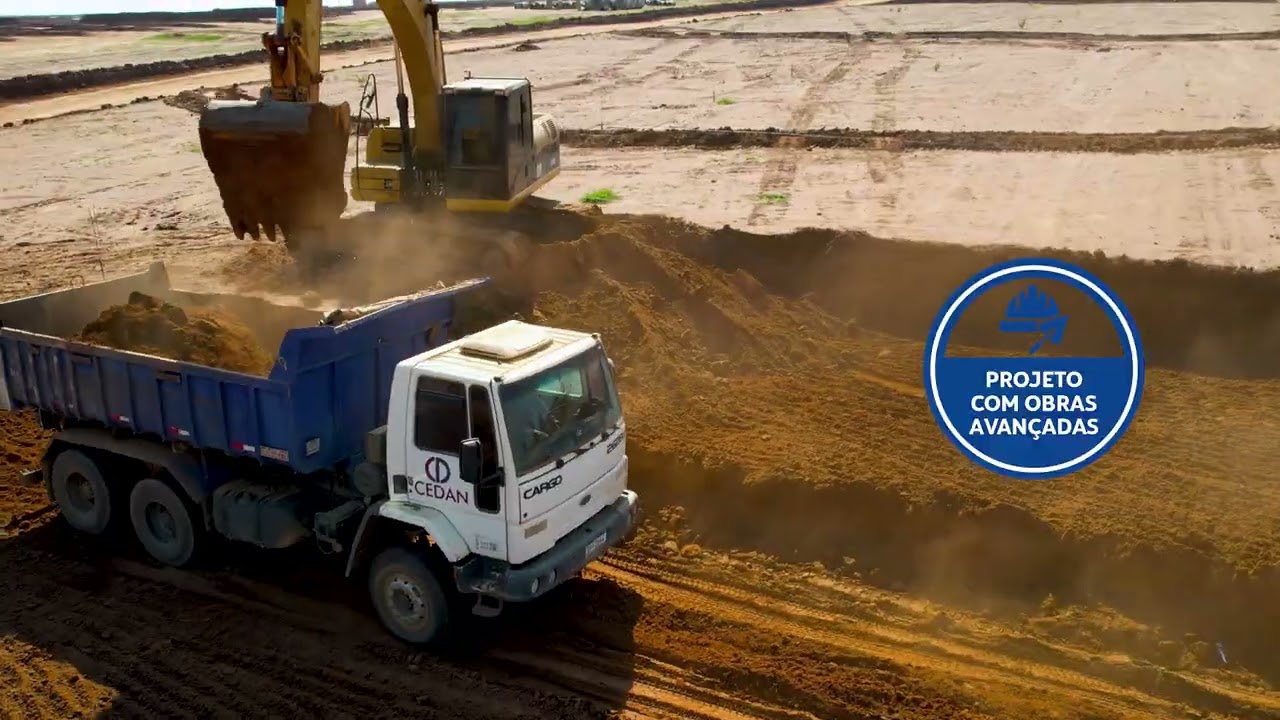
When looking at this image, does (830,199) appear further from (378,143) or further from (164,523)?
(164,523)

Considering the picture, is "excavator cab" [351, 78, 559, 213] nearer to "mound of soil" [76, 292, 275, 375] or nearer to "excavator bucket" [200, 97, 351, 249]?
"excavator bucket" [200, 97, 351, 249]

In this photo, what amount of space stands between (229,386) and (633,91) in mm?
31993

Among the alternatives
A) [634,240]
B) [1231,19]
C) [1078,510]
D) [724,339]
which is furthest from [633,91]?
[1231,19]

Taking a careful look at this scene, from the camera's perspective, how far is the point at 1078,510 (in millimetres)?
10180

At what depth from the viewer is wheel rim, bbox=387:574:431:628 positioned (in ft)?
27.7

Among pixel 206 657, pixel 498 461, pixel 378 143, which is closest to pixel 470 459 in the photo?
pixel 498 461

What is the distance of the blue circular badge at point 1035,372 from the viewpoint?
10.8 meters

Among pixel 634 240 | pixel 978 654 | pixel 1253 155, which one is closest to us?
pixel 978 654

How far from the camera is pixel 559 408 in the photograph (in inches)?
324

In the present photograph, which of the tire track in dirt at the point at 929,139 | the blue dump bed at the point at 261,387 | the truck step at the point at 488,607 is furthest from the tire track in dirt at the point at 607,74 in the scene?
the truck step at the point at 488,607

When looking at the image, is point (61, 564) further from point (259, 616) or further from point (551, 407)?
point (551, 407)

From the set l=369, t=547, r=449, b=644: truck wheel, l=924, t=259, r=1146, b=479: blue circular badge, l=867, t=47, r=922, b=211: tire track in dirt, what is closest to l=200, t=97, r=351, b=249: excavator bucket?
l=369, t=547, r=449, b=644: truck wheel

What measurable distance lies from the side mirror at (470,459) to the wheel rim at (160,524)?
3.87 metres

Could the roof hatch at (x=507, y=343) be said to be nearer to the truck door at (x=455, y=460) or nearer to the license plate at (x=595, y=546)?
the truck door at (x=455, y=460)
